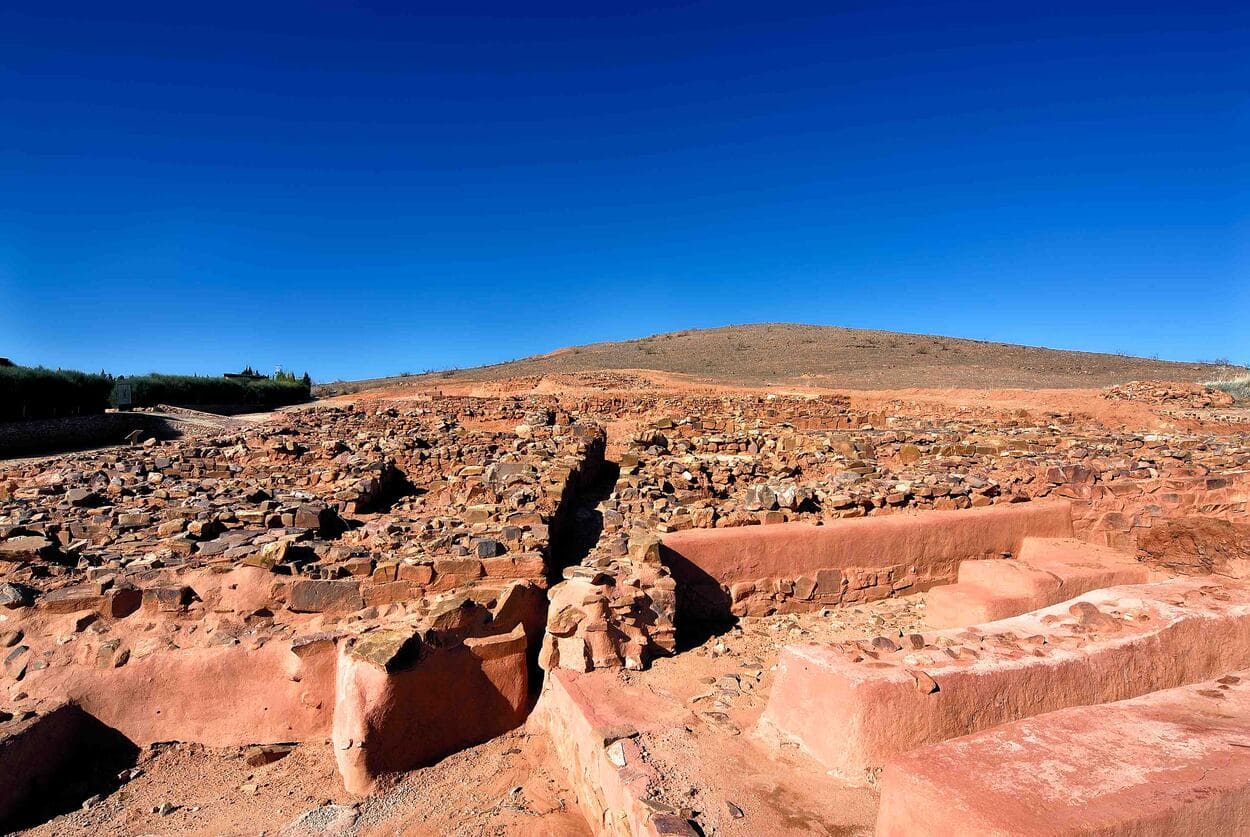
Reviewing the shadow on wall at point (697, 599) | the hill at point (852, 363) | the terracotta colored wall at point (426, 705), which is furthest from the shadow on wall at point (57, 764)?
the hill at point (852, 363)

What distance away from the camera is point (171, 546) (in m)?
5.49

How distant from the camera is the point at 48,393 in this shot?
2078 centimetres

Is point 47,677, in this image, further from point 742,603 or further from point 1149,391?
point 1149,391

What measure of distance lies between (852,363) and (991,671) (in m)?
34.5

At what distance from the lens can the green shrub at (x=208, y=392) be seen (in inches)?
1078

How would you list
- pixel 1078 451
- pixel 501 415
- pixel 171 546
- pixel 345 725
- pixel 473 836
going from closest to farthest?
pixel 473 836 < pixel 345 725 < pixel 171 546 < pixel 1078 451 < pixel 501 415

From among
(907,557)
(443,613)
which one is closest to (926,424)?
(907,557)

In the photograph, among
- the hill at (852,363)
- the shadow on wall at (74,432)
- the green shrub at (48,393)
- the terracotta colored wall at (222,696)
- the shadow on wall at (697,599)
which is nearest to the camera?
the terracotta colored wall at (222,696)

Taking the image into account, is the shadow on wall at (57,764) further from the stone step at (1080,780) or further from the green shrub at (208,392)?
the green shrub at (208,392)

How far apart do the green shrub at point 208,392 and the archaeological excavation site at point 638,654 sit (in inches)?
944

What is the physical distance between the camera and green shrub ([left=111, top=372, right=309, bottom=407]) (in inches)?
1078

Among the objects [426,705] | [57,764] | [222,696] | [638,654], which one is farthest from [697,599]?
[57,764]

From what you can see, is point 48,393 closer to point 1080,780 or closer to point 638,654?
point 638,654

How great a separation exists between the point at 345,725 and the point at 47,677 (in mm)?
2372
